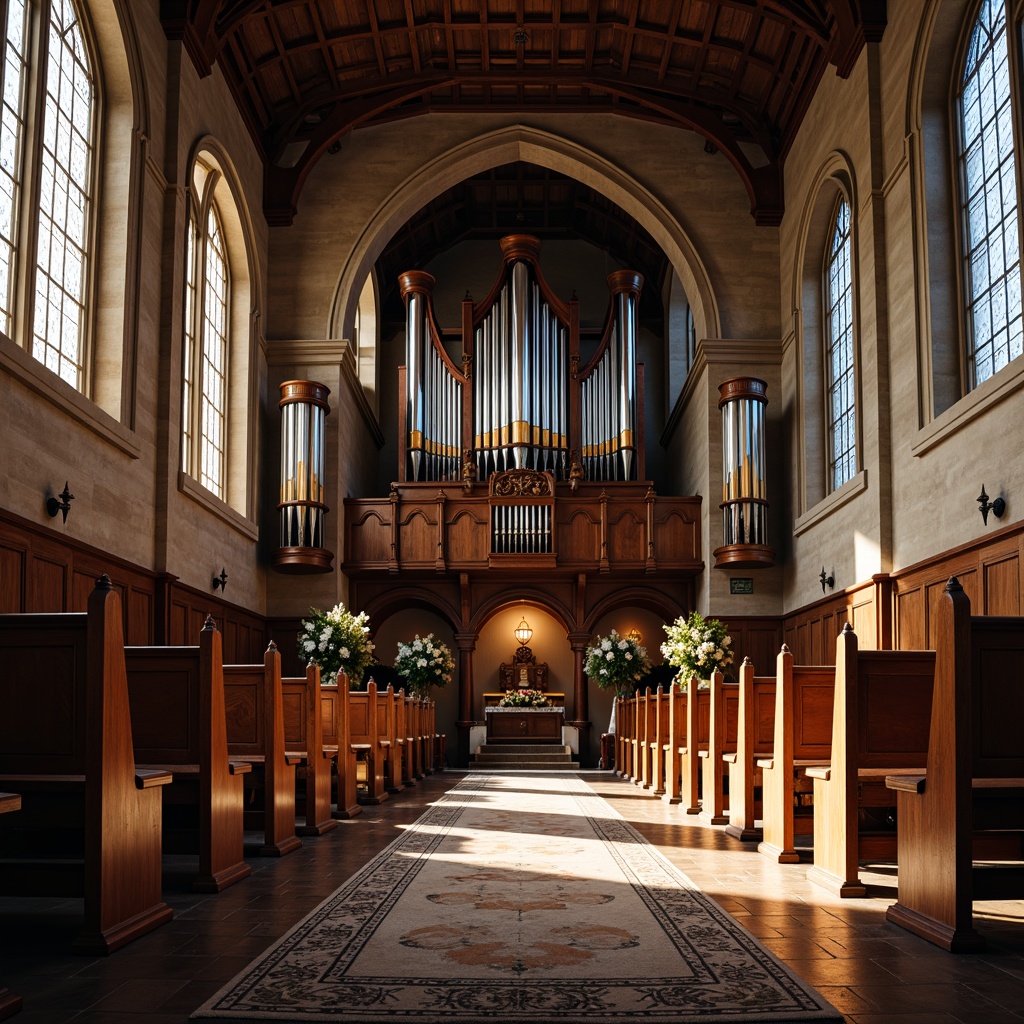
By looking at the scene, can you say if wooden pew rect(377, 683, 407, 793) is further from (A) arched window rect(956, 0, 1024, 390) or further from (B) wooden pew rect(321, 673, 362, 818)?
(A) arched window rect(956, 0, 1024, 390)

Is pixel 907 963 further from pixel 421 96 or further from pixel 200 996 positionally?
pixel 421 96

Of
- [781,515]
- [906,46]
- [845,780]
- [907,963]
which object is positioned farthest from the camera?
[781,515]

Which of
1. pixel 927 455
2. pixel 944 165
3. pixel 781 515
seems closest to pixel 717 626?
pixel 781 515

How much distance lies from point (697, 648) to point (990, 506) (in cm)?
622

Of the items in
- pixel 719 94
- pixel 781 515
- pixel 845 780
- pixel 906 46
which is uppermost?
pixel 719 94

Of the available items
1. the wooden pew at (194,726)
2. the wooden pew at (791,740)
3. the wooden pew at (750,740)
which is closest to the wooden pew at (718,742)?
the wooden pew at (750,740)

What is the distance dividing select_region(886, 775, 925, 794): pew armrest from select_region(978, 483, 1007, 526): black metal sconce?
489cm

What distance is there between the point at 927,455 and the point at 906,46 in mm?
4318

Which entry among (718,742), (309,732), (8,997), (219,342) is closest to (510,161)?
(219,342)

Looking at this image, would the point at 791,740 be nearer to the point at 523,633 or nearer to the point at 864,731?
the point at 864,731

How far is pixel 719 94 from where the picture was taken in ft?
56.4

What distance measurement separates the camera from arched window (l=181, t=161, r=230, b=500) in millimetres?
14016

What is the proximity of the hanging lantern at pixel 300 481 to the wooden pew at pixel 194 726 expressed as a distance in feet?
34.2

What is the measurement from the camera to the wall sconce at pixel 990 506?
9.37m
